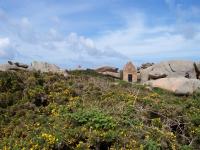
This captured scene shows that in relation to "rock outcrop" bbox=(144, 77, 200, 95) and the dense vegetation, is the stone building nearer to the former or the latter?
"rock outcrop" bbox=(144, 77, 200, 95)

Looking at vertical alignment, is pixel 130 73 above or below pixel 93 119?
above

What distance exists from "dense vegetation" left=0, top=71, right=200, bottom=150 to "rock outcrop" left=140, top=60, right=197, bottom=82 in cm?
1677

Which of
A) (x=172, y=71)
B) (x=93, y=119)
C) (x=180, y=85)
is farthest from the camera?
(x=172, y=71)

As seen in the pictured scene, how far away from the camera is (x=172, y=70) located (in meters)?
31.4

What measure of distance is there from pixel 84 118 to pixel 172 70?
22168 millimetres

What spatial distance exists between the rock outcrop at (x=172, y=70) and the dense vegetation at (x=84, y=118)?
55.0 ft

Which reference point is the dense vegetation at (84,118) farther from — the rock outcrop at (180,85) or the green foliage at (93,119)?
the rock outcrop at (180,85)

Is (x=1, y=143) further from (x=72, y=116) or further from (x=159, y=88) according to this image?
(x=159, y=88)

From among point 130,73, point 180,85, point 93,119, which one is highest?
point 130,73

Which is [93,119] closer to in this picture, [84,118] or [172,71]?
[84,118]

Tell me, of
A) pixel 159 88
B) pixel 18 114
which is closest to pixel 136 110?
pixel 18 114

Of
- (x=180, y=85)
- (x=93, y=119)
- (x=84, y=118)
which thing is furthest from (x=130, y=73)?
(x=93, y=119)

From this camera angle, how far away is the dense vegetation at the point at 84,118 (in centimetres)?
930

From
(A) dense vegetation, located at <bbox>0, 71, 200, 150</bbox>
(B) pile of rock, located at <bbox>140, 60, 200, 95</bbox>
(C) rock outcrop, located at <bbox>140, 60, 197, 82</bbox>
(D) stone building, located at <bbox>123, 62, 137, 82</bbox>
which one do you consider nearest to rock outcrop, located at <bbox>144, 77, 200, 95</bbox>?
(B) pile of rock, located at <bbox>140, 60, 200, 95</bbox>
